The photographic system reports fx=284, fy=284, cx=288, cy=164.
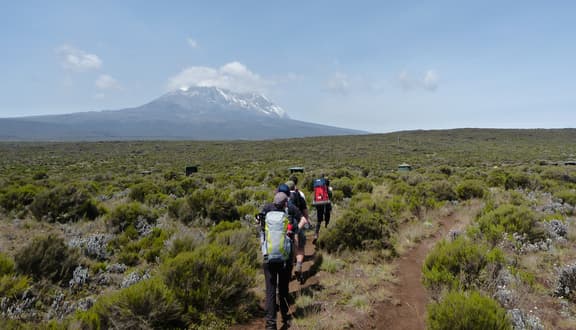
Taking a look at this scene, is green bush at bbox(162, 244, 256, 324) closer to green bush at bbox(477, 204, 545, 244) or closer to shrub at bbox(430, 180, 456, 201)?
green bush at bbox(477, 204, 545, 244)

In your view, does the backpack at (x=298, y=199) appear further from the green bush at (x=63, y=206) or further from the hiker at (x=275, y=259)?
the green bush at (x=63, y=206)

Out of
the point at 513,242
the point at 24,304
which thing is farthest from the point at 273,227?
the point at 513,242

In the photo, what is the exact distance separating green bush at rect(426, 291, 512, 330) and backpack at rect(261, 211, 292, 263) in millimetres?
1990

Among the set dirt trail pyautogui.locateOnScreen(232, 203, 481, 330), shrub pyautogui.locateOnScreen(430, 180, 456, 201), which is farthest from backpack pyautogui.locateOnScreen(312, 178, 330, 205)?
shrub pyautogui.locateOnScreen(430, 180, 456, 201)

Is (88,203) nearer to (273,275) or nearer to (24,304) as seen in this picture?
(24,304)

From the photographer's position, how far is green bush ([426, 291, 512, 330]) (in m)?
3.12

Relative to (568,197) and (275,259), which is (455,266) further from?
(568,197)

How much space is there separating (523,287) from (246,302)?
4501 millimetres

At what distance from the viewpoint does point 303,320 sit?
168 inches

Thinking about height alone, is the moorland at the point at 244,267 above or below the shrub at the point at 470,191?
below

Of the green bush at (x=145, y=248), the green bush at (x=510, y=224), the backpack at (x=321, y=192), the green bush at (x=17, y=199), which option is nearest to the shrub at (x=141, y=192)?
the green bush at (x=17, y=199)

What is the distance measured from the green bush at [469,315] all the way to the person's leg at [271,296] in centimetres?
199

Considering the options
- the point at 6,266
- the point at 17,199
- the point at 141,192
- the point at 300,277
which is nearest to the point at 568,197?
the point at 300,277

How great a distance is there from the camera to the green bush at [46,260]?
4918 millimetres
